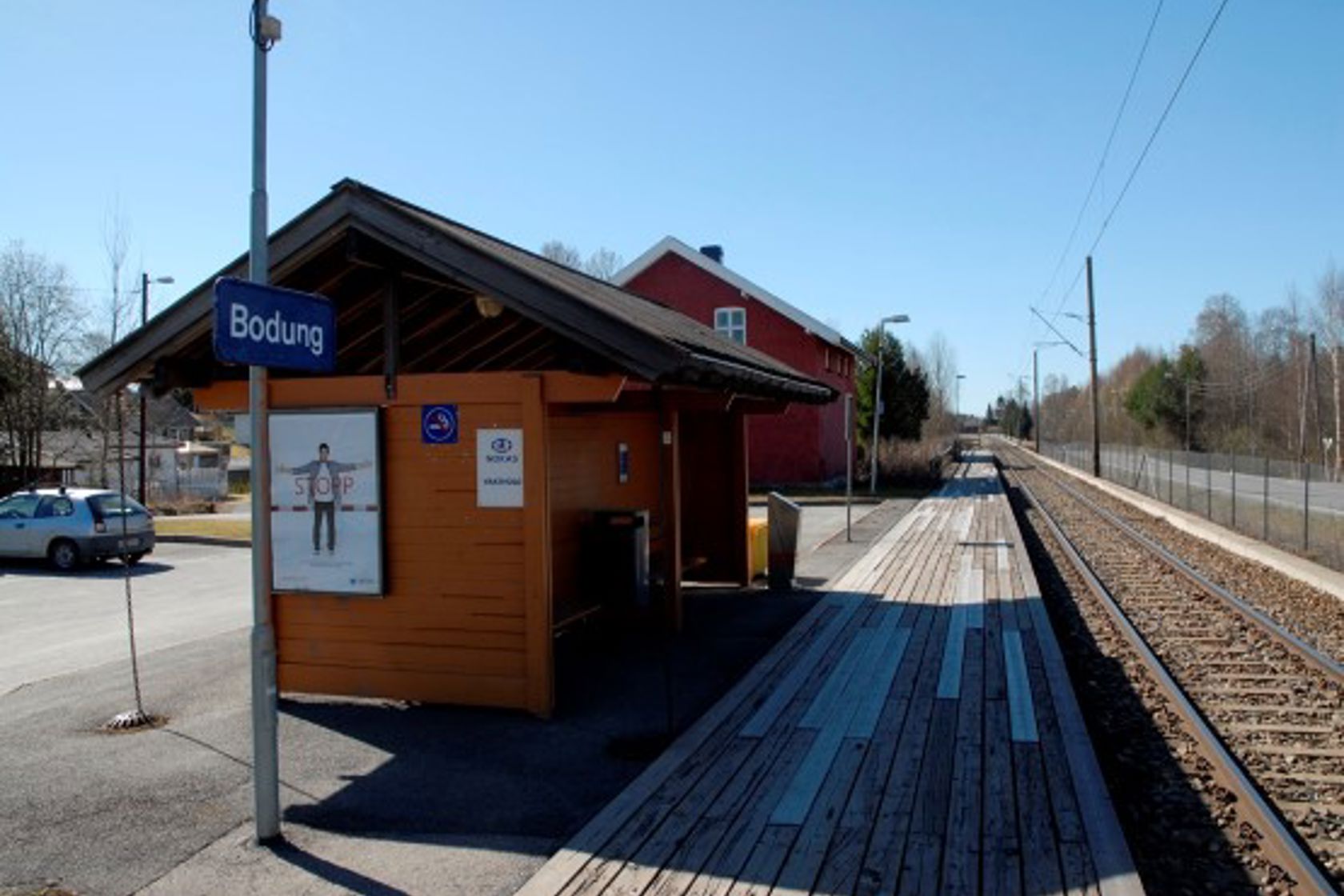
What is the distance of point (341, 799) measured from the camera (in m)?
5.65

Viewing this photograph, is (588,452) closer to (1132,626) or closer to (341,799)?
(341,799)

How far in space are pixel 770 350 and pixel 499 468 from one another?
3070 centimetres

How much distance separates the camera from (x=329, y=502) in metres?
7.54

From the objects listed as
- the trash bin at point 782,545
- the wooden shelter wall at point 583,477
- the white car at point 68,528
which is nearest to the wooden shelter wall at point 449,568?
the wooden shelter wall at point 583,477

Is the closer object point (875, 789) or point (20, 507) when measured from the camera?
point (875, 789)

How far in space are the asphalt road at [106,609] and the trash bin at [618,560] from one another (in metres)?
4.53

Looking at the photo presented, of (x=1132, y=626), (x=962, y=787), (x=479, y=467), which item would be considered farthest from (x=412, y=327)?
(x=1132, y=626)

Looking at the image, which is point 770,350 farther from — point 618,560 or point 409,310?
point 409,310

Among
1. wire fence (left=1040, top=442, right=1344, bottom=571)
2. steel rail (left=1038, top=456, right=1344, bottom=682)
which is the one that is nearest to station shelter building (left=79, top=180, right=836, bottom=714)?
steel rail (left=1038, top=456, right=1344, bottom=682)

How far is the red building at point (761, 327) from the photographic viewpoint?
36812mm

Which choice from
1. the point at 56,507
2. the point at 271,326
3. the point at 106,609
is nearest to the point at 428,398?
the point at 271,326

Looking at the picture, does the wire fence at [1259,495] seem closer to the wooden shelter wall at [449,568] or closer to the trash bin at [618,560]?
the trash bin at [618,560]

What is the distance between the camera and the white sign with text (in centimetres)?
719

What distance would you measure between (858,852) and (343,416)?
475cm
